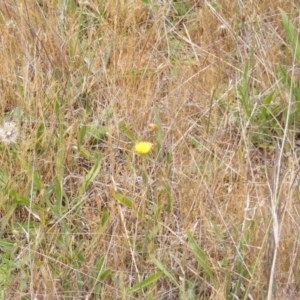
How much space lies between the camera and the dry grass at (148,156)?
1749 mm

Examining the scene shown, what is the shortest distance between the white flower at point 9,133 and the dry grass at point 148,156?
0.9 inches

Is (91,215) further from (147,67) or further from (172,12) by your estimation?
(172,12)

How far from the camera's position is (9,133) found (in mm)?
2094

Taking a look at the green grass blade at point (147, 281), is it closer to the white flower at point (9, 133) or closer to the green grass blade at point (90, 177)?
the green grass blade at point (90, 177)

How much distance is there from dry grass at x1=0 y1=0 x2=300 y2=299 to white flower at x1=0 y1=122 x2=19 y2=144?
0.02m

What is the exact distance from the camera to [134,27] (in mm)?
2504

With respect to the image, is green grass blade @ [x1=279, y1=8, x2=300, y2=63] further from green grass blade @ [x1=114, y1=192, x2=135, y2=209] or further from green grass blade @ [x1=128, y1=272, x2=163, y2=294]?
green grass blade @ [x1=128, y1=272, x2=163, y2=294]

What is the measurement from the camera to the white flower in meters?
2.08

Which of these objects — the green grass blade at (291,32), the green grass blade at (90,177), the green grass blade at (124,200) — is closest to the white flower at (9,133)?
the green grass blade at (90,177)

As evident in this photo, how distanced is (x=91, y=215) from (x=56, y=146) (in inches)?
10.7

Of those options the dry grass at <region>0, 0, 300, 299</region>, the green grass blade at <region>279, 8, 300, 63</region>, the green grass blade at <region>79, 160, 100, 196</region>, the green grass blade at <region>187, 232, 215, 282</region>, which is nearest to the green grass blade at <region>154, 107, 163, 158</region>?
the dry grass at <region>0, 0, 300, 299</region>

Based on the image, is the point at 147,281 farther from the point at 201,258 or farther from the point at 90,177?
the point at 90,177

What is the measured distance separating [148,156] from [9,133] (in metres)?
0.41

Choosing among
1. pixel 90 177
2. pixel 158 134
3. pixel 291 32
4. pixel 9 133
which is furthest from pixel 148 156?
pixel 291 32
